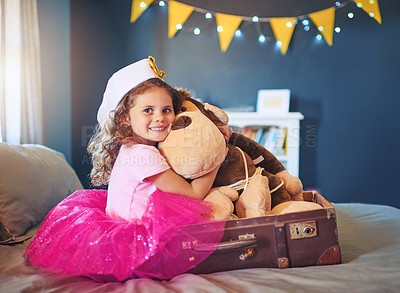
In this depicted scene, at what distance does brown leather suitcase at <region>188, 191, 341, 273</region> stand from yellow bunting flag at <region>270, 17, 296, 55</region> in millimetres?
2222

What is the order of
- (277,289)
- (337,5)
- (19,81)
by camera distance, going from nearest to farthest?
(277,289)
(19,81)
(337,5)

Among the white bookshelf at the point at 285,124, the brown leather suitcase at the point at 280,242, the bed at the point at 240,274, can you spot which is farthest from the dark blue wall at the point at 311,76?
the brown leather suitcase at the point at 280,242

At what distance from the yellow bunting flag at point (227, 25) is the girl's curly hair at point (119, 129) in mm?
1841

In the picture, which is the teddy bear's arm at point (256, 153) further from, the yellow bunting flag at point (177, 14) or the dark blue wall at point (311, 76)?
the yellow bunting flag at point (177, 14)

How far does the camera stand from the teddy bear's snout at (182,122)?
3.71ft

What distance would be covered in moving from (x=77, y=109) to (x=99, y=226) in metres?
1.95

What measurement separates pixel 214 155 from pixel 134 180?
271 millimetres

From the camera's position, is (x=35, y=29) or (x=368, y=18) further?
(x=368, y=18)

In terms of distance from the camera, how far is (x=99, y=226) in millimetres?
1044

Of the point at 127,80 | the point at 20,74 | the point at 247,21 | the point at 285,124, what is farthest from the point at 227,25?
the point at 127,80

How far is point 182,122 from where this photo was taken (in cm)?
114

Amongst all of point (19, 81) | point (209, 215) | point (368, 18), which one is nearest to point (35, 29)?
point (19, 81)

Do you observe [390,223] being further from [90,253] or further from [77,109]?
[77,109]

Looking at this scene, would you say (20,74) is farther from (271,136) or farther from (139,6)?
(271,136)
